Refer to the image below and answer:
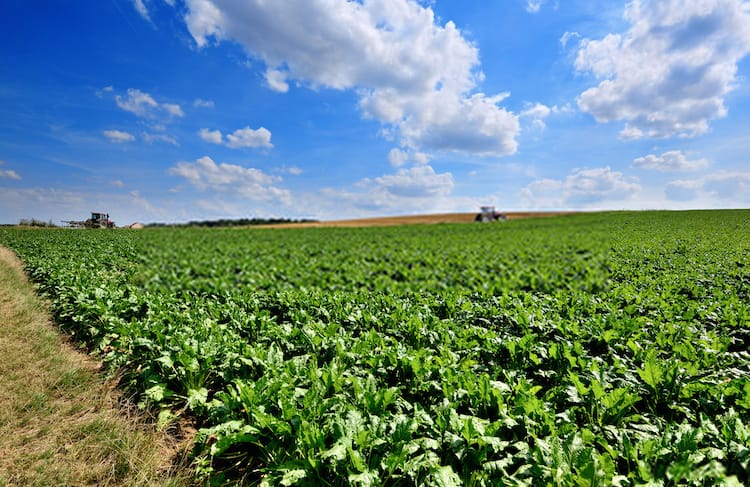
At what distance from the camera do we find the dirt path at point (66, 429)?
3492mm

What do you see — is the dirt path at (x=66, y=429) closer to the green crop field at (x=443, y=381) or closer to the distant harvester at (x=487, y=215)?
the green crop field at (x=443, y=381)

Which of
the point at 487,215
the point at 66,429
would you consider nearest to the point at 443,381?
the point at 66,429

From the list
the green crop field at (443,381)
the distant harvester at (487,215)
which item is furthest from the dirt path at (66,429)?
the distant harvester at (487,215)

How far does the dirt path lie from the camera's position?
349cm

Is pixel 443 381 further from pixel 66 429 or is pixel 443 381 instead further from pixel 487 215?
pixel 487 215

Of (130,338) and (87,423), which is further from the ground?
(130,338)

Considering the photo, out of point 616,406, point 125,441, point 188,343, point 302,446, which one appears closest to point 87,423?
point 125,441

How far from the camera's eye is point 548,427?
11.0 ft

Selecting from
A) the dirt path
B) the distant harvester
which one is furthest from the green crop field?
the distant harvester

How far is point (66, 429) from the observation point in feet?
13.7

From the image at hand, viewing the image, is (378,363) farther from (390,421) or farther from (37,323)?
(37,323)

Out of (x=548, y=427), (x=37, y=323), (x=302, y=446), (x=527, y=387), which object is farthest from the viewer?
(x=37, y=323)

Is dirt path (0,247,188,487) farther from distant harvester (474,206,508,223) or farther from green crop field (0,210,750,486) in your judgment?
distant harvester (474,206,508,223)

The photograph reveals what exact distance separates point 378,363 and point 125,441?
9.24 ft
